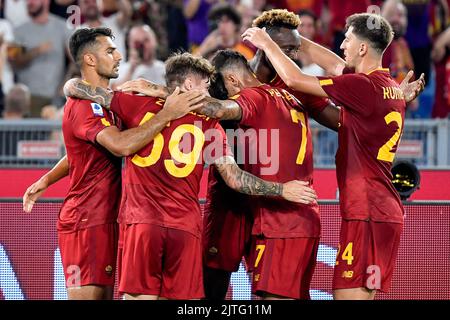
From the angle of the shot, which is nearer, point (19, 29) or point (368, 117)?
point (368, 117)

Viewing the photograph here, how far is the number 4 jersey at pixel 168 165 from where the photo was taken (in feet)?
21.5

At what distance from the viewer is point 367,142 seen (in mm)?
6812

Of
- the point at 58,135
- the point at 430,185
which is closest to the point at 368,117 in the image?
the point at 430,185

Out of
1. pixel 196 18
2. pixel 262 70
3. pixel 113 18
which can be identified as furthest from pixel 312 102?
pixel 113 18

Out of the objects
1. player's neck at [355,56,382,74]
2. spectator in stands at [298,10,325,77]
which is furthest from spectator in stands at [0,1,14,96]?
player's neck at [355,56,382,74]

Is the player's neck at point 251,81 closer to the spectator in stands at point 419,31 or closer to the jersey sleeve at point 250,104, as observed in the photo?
the jersey sleeve at point 250,104

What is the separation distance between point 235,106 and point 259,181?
0.52 m

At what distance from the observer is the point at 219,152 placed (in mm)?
6715

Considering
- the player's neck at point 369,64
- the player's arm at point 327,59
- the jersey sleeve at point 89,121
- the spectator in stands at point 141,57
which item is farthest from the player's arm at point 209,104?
the spectator in stands at point 141,57

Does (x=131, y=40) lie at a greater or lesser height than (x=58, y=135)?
greater

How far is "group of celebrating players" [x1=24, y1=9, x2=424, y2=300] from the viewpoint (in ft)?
21.6

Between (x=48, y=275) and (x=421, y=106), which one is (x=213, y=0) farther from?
(x=48, y=275)

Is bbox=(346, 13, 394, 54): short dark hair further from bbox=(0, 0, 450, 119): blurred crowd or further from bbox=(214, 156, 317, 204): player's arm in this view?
bbox=(0, 0, 450, 119): blurred crowd

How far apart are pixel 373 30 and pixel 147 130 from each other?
1703 mm
